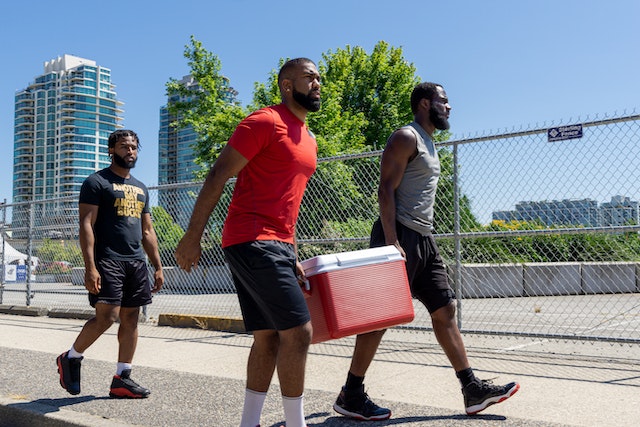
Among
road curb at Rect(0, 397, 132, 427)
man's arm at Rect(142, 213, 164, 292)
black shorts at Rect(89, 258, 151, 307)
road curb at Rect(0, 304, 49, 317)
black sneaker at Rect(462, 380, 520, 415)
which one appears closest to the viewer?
black sneaker at Rect(462, 380, 520, 415)

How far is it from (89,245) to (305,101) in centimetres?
220

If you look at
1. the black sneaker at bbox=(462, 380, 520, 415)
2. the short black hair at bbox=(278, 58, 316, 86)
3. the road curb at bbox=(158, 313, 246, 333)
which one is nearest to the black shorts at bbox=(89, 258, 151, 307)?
the short black hair at bbox=(278, 58, 316, 86)

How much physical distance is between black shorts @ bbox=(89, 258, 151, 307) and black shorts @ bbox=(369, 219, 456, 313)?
1959 mm

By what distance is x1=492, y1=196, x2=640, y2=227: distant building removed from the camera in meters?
6.24

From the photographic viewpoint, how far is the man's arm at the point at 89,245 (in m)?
4.49

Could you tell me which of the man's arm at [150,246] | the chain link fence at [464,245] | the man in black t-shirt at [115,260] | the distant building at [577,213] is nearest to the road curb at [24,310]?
the chain link fence at [464,245]

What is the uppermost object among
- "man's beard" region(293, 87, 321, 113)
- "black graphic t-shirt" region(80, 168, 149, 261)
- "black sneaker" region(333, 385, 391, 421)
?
"man's beard" region(293, 87, 321, 113)

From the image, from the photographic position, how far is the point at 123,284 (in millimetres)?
4789

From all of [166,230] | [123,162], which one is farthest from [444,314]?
[166,230]

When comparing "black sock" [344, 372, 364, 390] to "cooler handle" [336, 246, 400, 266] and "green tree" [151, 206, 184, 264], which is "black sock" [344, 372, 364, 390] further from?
"green tree" [151, 206, 184, 264]

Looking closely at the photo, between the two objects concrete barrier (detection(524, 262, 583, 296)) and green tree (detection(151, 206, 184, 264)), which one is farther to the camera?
concrete barrier (detection(524, 262, 583, 296))

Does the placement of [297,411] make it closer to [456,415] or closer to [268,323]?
[268,323]

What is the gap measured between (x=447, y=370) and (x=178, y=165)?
18104 centimetres

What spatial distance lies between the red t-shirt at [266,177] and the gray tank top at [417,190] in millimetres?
991
